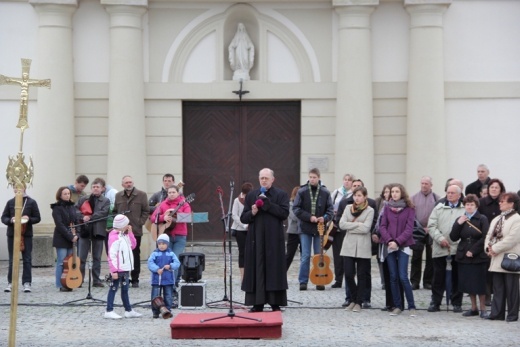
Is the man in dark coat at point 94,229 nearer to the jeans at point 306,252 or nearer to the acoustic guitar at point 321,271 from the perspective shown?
the jeans at point 306,252

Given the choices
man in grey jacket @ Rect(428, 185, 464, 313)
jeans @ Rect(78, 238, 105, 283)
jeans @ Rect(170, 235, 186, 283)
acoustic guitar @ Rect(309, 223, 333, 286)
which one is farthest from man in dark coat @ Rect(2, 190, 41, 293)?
man in grey jacket @ Rect(428, 185, 464, 313)

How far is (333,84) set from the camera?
25016mm

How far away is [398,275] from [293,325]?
→ 6.89 feet

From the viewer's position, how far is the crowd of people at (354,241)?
16.5 metres

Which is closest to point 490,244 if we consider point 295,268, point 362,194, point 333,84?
point 362,194

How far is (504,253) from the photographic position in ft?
53.7

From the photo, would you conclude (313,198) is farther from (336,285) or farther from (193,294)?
(193,294)

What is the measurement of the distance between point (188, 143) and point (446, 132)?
5.29 m

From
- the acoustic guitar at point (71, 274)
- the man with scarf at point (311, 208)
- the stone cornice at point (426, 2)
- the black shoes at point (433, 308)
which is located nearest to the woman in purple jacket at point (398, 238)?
the black shoes at point (433, 308)

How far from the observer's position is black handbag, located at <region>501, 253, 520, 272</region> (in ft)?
53.2

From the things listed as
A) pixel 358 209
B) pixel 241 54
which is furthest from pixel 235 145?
pixel 358 209

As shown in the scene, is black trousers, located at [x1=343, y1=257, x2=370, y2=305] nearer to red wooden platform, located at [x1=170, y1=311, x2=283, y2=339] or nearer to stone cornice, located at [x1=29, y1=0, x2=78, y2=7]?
red wooden platform, located at [x1=170, y1=311, x2=283, y2=339]

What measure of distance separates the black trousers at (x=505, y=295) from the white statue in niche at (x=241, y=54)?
984cm

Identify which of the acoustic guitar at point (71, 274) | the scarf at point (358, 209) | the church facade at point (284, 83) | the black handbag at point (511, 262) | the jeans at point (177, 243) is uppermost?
the church facade at point (284, 83)
